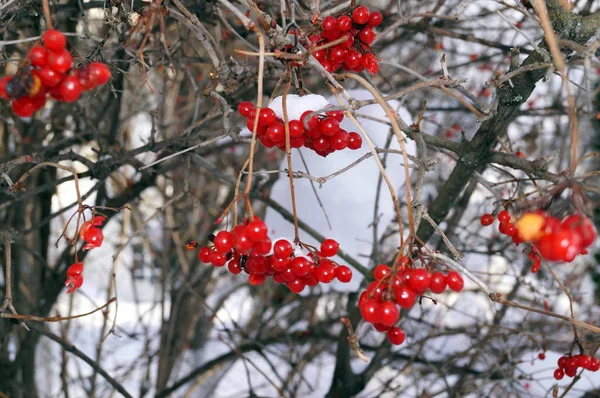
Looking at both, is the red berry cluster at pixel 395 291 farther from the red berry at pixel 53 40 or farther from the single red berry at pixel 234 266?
the red berry at pixel 53 40

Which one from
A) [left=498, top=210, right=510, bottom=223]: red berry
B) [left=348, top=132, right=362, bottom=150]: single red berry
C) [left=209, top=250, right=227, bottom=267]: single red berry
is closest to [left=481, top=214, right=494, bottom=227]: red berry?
[left=498, top=210, right=510, bottom=223]: red berry

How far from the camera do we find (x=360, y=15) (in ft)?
4.52

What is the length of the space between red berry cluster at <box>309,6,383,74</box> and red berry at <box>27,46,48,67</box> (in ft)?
2.20

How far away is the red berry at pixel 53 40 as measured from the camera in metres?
0.89

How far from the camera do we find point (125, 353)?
8023 mm

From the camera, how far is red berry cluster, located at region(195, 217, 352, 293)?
3.59ft

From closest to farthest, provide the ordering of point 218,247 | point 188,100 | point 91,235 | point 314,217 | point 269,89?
point 218,247, point 91,235, point 314,217, point 269,89, point 188,100

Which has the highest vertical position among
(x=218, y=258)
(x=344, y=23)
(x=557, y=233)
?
(x=344, y=23)

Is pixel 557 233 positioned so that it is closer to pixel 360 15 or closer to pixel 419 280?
pixel 419 280

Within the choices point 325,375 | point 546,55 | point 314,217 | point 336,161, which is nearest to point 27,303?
point 314,217

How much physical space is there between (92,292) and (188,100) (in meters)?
5.89

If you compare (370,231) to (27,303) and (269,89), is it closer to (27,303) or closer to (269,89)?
(269,89)

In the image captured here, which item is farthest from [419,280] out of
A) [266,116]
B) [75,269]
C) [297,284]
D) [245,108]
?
[75,269]

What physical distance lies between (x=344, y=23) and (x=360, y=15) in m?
0.04
